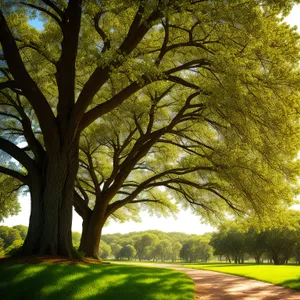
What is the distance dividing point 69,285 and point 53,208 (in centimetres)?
381

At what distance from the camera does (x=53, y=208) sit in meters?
10.5

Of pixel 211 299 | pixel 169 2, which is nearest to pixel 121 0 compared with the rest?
pixel 169 2

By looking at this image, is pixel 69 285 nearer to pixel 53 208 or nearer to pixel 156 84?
pixel 53 208

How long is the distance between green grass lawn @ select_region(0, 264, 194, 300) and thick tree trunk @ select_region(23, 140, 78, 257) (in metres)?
1.83

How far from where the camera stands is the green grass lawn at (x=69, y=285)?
6.80 meters

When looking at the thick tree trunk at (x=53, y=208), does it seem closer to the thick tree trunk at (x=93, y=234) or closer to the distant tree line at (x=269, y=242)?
the thick tree trunk at (x=93, y=234)

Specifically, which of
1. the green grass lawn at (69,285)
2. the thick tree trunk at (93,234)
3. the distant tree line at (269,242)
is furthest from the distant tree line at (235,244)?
the green grass lawn at (69,285)

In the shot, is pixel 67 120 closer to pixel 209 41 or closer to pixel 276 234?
pixel 209 41

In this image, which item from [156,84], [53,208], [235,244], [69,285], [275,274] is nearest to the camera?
[69,285]

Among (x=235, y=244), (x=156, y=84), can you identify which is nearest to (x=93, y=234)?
(x=156, y=84)

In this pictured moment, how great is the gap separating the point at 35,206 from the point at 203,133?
9499mm

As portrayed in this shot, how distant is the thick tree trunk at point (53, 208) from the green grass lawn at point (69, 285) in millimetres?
1826

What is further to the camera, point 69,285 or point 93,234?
point 93,234

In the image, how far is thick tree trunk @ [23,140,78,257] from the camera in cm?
1027
